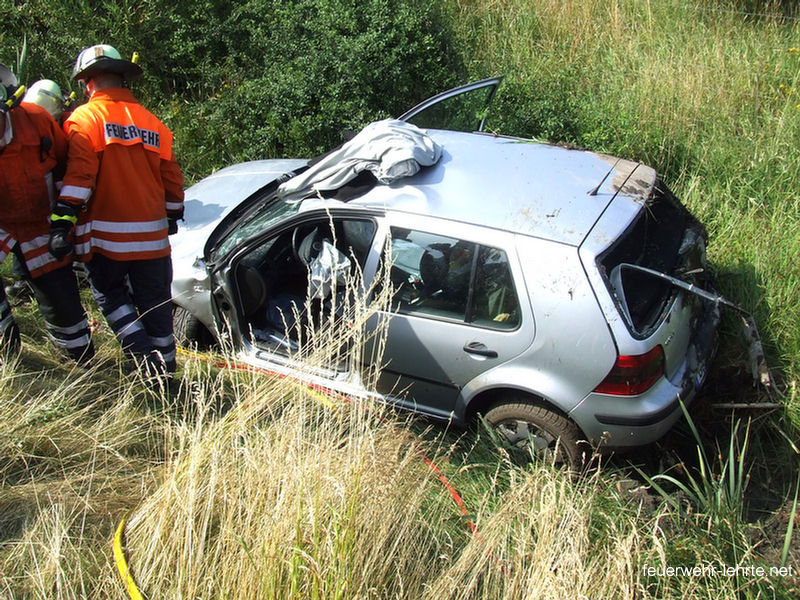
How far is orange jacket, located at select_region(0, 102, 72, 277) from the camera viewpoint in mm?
3688

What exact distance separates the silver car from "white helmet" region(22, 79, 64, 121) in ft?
5.12

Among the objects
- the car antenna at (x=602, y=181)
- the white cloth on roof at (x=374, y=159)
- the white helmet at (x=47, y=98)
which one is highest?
the white helmet at (x=47, y=98)

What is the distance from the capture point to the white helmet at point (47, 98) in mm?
4758

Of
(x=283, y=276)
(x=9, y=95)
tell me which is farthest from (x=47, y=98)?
(x=283, y=276)

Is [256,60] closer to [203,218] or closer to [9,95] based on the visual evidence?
[203,218]

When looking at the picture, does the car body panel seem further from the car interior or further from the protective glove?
the protective glove

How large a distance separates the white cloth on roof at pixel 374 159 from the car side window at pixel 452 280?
42cm

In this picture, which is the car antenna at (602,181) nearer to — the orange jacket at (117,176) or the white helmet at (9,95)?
the orange jacket at (117,176)

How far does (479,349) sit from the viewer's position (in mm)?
3602

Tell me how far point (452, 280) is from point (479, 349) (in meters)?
0.40

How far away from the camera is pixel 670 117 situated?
6.14 metres

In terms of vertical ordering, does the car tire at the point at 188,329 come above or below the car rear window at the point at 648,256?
below

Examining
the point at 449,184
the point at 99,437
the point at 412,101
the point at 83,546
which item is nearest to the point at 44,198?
the point at 99,437

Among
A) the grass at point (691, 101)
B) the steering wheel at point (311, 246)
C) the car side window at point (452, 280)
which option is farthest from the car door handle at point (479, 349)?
the grass at point (691, 101)
